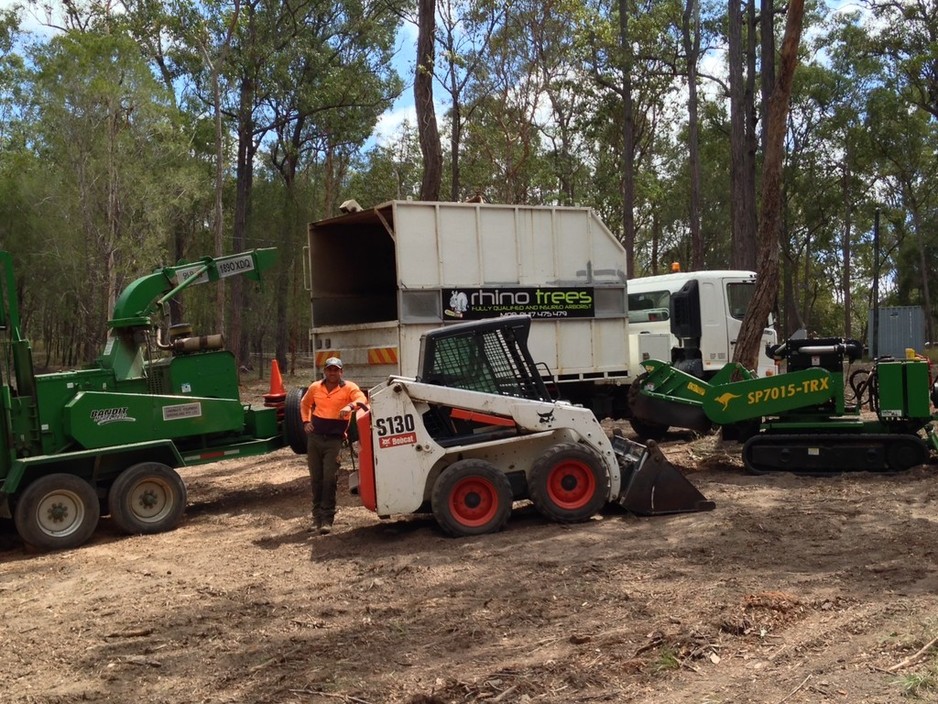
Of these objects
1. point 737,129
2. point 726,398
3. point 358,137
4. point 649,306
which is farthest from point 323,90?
point 726,398

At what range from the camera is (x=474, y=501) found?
803 cm

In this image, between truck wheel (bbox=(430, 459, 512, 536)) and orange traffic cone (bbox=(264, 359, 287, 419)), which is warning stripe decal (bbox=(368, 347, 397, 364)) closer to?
orange traffic cone (bbox=(264, 359, 287, 419))

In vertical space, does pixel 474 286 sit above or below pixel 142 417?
above

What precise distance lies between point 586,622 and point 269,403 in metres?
6.20

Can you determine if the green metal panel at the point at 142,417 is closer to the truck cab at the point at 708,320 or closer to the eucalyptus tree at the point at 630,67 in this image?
the truck cab at the point at 708,320

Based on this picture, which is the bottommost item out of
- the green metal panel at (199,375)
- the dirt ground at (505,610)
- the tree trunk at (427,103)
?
the dirt ground at (505,610)

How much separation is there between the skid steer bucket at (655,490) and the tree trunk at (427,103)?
8.93 m

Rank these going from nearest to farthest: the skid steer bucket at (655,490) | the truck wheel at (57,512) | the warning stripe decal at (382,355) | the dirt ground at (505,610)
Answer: the dirt ground at (505,610), the skid steer bucket at (655,490), the truck wheel at (57,512), the warning stripe decal at (382,355)

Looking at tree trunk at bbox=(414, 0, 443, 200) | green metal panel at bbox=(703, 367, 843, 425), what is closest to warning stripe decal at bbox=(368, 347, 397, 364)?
green metal panel at bbox=(703, 367, 843, 425)

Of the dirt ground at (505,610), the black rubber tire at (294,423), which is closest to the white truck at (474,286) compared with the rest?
the black rubber tire at (294,423)

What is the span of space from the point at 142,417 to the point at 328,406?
6.70ft

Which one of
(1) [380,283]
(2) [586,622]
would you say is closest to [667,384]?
(1) [380,283]

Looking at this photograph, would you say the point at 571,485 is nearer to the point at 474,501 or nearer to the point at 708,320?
the point at 474,501

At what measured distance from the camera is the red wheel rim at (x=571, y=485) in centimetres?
819
